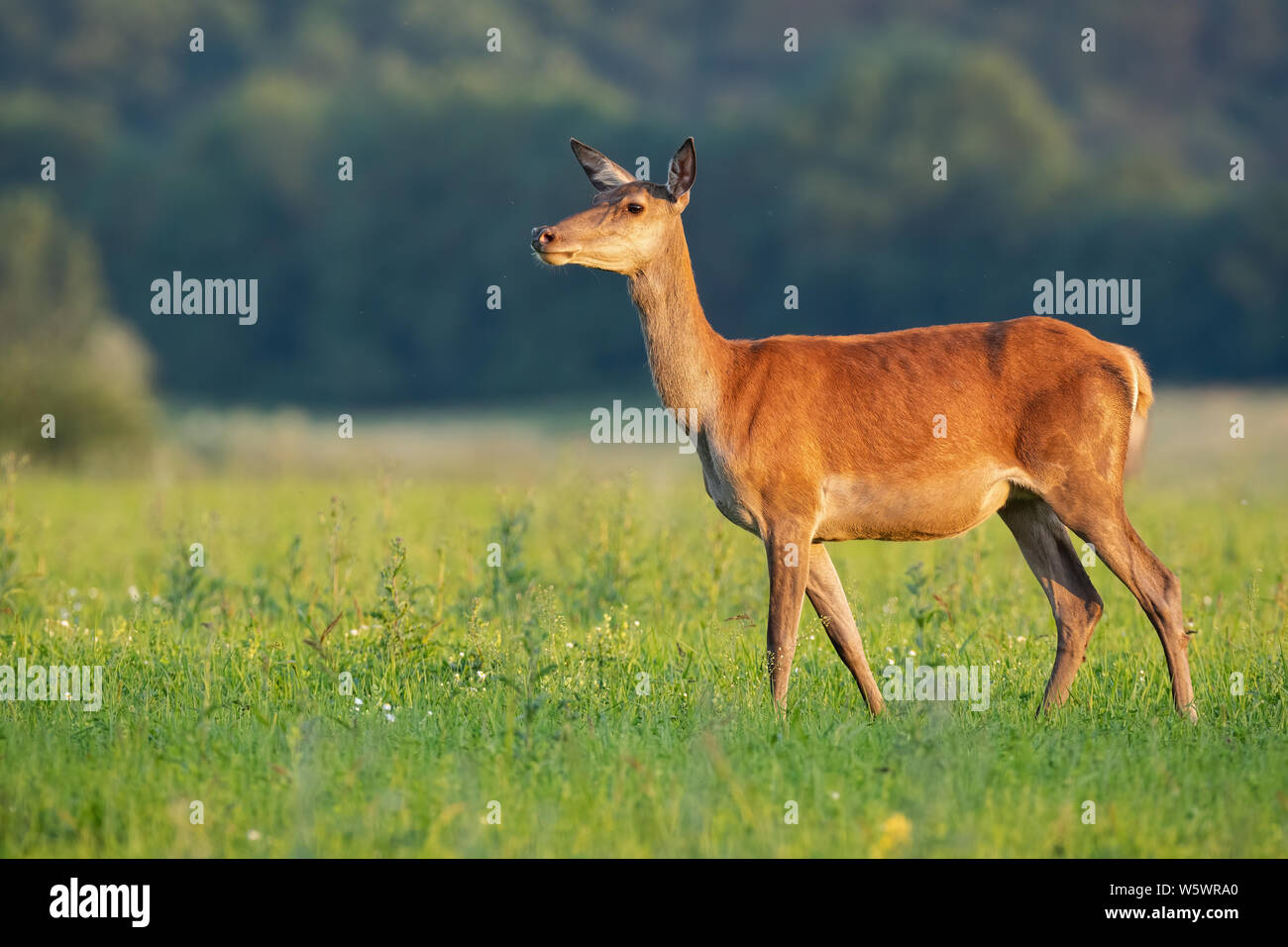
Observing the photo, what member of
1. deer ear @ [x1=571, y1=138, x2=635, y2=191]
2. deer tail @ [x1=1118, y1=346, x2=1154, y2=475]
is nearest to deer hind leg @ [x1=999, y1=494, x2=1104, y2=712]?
deer tail @ [x1=1118, y1=346, x2=1154, y2=475]

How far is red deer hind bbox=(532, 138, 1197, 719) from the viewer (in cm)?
725

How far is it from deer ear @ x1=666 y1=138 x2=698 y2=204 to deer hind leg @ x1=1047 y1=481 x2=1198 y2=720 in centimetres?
252

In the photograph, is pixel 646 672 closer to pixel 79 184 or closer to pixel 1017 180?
pixel 1017 180

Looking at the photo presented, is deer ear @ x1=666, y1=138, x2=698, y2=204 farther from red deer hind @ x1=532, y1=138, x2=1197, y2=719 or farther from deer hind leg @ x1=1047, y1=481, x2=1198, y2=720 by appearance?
deer hind leg @ x1=1047, y1=481, x2=1198, y2=720

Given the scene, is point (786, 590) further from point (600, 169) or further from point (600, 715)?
point (600, 169)

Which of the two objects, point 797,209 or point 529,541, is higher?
point 797,209

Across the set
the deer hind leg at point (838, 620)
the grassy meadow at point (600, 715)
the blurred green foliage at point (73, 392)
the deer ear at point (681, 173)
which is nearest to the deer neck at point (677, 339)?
the deer ear at point (681, 173)

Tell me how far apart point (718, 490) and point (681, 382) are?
61 cm

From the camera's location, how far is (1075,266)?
50.7 meters

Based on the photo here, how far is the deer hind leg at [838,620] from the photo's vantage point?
24.2ft

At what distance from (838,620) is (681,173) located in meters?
2.52

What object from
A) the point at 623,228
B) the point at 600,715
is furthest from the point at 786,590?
the point at 623,228

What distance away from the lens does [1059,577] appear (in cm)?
785
